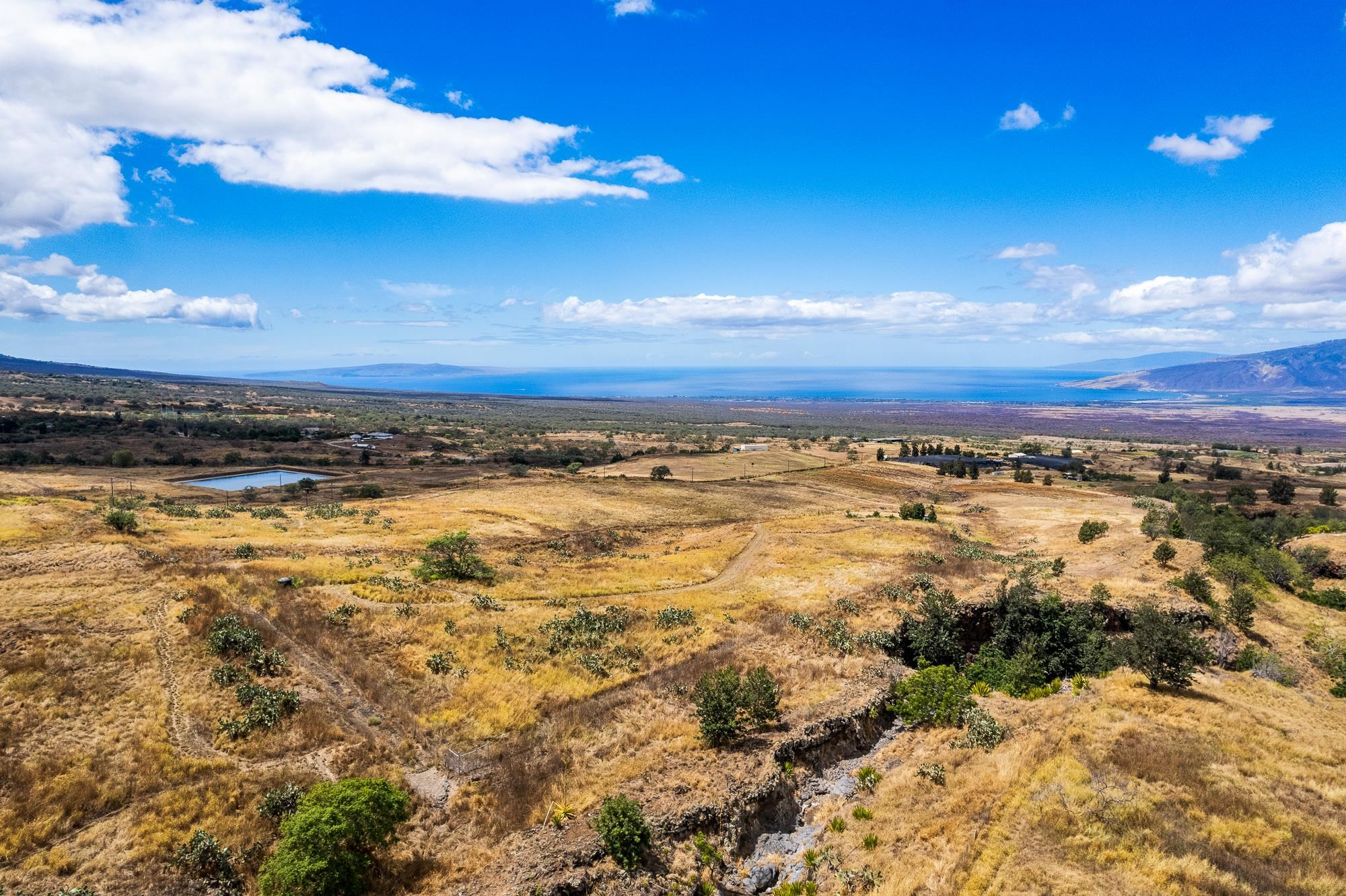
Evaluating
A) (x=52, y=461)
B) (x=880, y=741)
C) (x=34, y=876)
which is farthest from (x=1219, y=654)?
(x=52, y=461)

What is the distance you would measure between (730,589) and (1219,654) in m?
27.9

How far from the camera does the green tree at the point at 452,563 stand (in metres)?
38.1

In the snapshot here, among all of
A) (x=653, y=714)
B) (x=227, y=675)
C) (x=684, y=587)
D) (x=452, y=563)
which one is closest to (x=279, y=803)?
(x=227, y=675)

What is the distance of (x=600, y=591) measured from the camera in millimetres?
39188

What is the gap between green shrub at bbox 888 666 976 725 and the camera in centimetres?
2539

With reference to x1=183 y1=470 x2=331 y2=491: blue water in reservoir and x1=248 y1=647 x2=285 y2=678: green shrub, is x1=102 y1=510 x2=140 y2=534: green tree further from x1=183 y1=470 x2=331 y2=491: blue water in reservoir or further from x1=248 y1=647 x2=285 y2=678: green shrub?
x1=183 y1=470 x2=331 y2=491: blue water in reservoir

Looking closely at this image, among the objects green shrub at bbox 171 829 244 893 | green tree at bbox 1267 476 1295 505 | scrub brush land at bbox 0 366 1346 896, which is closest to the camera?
green shrub at bbox 171 829 244 893

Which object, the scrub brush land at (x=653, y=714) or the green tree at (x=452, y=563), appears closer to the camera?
the scrub brush land at (x=653, y=714)

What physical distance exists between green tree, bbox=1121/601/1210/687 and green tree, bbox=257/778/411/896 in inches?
1161

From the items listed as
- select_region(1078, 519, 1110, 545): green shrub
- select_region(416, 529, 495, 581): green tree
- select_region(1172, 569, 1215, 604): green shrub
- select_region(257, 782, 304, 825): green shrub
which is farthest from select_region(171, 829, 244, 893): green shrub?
select_region(1078, 519, 1110, 545): green shrub

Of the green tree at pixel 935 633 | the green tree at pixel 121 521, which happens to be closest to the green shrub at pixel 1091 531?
the green tree at pixel 935 633

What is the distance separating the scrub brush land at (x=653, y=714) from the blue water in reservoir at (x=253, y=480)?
34728 mm

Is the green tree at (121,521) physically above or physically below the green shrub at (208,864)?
above

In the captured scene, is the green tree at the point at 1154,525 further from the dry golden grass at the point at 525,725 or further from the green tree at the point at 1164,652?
the green tree at the point at 1164,652
